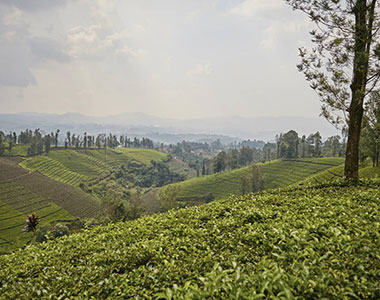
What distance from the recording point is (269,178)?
332 ft

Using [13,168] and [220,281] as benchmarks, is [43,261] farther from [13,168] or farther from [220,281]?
[13,168]

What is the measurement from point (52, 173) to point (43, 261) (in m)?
133

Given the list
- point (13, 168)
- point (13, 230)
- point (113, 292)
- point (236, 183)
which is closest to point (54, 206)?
point (13, 230)

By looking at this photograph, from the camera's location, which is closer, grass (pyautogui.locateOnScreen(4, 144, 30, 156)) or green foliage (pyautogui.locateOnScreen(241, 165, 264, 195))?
green foliage (pyautogui.locateOnScreen(241, 165, 264, 195))

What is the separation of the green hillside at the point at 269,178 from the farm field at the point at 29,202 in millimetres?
44489

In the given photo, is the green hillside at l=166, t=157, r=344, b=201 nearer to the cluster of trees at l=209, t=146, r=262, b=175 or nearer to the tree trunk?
the cluster of trees at l=209, t=146, r=262, b=175

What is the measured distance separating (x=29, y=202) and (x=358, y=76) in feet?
324

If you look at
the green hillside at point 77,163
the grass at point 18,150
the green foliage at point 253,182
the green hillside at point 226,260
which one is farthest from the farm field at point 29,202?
the green hillside at point 226,260

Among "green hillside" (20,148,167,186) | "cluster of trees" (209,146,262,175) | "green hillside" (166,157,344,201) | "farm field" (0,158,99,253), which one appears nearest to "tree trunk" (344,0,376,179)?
"farm field" (0,158,99,253)

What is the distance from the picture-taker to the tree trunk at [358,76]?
11297 mm

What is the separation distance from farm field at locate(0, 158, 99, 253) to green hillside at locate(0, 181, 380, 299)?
67143 mm

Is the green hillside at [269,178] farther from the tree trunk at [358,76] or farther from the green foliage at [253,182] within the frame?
the tree trunk at [358,76]

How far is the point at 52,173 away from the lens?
396 ft

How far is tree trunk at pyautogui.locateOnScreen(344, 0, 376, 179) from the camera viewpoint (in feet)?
37.1
